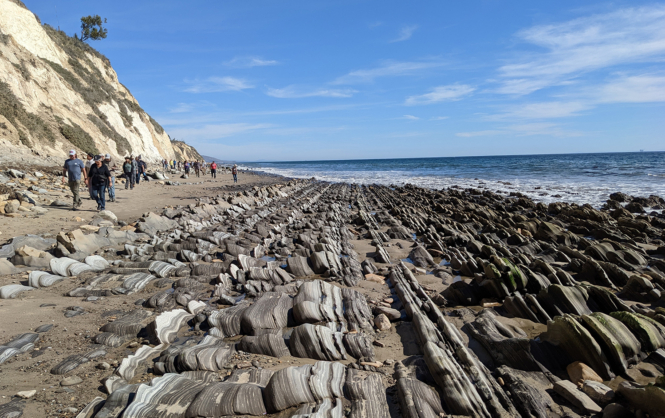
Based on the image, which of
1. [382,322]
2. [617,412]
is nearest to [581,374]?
[617,412]

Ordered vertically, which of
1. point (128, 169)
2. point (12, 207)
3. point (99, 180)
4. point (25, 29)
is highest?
point (25, 29)

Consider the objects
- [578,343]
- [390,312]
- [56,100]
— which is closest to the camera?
[578,343]

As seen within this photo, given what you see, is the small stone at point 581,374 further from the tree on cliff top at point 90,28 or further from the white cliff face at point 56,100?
the tree on cliff top at point 90,28

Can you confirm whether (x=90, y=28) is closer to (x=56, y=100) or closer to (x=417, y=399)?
(x=56, y=100)

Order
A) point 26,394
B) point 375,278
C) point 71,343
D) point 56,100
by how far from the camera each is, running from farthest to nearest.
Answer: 1. point 56,100
2. point 375,278
3. point 71,343
4. point 26,394

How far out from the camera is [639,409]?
2840mm

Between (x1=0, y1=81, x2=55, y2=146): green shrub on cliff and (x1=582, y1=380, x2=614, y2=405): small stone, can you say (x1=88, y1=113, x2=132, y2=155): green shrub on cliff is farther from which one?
(x1=582, y1=380, x2=614, y2=405): small stone

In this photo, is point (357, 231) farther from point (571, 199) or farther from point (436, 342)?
point (571, 199)

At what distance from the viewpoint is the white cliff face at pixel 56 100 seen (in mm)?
21422

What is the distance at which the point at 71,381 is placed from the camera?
326cm

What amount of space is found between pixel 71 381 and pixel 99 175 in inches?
423

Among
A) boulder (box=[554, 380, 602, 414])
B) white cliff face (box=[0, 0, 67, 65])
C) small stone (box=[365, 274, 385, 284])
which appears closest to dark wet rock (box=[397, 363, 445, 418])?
boulder (box=[554, 380, 602, 414])

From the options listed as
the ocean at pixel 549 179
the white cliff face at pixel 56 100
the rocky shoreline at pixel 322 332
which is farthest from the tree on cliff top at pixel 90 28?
the rocky shoreline at pixel 322 332

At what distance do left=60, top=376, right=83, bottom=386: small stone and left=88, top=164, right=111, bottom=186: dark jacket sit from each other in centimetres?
1062
